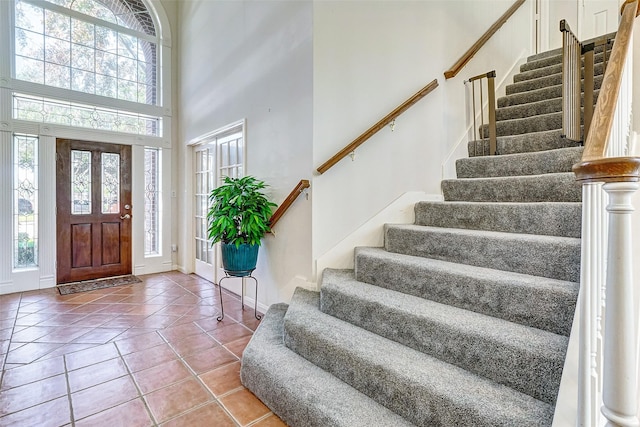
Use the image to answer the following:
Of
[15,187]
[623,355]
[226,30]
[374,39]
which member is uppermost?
[226,30]

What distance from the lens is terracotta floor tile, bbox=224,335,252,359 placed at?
7.77 feet

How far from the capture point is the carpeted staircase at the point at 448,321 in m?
1.29

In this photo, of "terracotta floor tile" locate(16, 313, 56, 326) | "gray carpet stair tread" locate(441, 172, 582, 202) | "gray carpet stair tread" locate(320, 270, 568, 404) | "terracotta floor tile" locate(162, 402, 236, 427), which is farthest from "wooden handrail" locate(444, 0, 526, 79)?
"terracotta floor tile" locate(16, 313, 56, 326)

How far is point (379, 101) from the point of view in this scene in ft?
9.21

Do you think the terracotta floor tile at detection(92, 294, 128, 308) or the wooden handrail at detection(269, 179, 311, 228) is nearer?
the wooden handrail at detection(269, 179, 311, 228)

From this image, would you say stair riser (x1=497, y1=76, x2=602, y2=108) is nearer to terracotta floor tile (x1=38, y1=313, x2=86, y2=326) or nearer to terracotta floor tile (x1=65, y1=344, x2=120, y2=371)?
terracotta floor tile (x1=65, y1=344, x2=120, y2=371)

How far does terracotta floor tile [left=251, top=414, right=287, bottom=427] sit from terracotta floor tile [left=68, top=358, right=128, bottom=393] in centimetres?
105

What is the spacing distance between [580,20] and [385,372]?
5.92m

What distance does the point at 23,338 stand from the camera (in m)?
2.57

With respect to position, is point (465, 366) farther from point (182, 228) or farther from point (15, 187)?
point (15, 187)

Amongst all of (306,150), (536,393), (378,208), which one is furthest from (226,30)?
(536,393)

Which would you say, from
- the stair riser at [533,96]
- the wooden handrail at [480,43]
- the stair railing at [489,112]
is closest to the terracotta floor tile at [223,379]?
the stair railing at [489,112]

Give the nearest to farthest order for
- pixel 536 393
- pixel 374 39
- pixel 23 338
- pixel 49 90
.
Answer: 1. pixel 536 393
2. pixel 23 338
3. pixel 374 39
4. pixel 49 90

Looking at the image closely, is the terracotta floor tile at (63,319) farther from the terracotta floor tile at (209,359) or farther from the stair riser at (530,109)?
the stair riser at (530,109)
